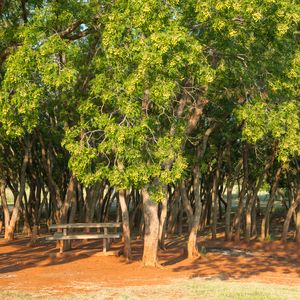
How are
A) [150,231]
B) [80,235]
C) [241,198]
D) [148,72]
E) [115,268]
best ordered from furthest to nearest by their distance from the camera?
[241,198] < [80,235] < [115,268] < [150,231] < [148,72]

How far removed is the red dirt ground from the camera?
13.8 metres

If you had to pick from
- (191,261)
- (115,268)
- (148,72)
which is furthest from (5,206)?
(148,72)

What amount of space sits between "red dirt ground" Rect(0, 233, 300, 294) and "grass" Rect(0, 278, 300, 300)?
2.31ft

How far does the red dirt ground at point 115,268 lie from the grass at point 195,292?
0.70 meters

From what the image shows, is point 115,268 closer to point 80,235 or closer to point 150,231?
point 150,231

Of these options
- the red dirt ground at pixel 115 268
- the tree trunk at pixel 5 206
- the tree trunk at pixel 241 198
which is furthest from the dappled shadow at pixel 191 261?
the tree trunk at pixel 5 206

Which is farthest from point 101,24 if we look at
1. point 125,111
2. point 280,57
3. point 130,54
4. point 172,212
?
point 172,212

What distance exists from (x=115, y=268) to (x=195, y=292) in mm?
4368

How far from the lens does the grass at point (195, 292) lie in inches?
457

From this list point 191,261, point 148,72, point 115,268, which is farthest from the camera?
point 191,261

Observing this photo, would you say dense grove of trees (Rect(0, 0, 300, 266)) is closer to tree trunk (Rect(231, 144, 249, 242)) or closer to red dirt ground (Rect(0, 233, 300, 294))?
red dirt ground (Rect(0, 233, 300, 294))

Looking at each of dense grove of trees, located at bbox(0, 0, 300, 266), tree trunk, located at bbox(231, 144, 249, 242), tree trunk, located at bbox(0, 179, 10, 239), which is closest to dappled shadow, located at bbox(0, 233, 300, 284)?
tree trunk, located at bbox(231, 144, 249, 242)

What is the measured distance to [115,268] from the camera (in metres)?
16.2

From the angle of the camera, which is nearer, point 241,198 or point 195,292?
point 195,292
